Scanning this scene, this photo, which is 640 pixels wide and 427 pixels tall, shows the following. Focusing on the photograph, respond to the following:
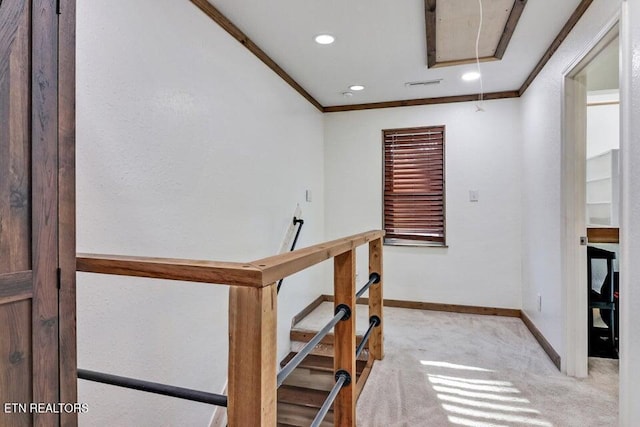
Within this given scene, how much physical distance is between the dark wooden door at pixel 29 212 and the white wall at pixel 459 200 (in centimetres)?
334

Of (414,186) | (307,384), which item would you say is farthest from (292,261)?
(414,186)

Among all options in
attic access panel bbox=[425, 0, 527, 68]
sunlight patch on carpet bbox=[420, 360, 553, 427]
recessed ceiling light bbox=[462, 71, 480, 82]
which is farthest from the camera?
recessed ceiling light bbox=[462, 71, 480, 82]

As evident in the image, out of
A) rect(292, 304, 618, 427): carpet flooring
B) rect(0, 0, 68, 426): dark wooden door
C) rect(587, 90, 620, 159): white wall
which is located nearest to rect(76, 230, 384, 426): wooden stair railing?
rect(0, 0, 68, 426): dark wooden door

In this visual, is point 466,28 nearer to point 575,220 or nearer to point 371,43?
point 371,43

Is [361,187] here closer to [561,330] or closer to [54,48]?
[561,330]

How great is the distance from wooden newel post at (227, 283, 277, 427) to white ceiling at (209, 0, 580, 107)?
6.10ft

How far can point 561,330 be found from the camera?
2.33 metres

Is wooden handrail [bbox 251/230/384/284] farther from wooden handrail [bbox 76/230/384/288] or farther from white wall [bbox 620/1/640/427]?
white wall [bbox 620/1/640/427]

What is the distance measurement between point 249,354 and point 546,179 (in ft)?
8.96

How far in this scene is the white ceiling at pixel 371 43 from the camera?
80.0 inches

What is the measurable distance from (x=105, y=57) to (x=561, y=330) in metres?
3.02

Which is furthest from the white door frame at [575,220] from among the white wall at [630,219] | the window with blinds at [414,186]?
the window with blinds at [414,186]

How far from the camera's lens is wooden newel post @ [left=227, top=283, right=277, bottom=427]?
74 centimetres

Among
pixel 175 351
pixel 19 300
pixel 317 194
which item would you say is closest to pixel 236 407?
pixel 19 300
